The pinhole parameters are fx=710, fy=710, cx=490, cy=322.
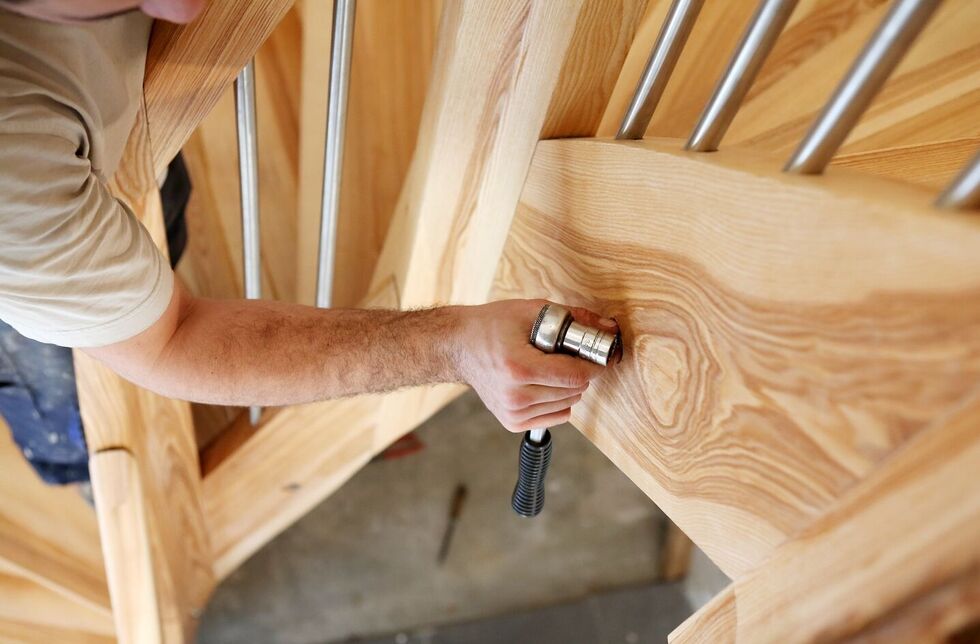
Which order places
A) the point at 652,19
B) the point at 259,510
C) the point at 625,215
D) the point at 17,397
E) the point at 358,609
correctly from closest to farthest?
1. the point at 625,215
2. the point at 652,19
3. the point at 17,397
4. the point at 259,510
5. the point at 358,609

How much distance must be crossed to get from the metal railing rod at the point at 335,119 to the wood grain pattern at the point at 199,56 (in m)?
0.07

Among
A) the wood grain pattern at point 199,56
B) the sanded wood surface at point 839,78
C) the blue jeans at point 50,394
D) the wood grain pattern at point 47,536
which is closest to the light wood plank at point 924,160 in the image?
the sanded wood surface at point 839,78

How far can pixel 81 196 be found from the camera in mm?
704

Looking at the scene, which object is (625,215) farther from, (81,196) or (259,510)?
(259,510)

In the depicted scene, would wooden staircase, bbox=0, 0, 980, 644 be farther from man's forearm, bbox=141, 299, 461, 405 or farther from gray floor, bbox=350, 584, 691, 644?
gray floor, bbox=350, 584, 691, 644

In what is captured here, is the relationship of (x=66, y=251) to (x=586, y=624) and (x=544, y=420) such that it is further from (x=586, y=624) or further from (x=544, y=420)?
(x=586, y=624)

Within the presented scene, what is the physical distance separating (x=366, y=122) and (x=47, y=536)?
1.11 m

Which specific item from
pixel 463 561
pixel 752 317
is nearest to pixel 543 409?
pixel 752 317

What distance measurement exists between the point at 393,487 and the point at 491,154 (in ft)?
5.64

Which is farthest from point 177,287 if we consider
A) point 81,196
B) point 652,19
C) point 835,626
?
point 835,626

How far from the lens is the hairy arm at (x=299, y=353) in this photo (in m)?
0.81

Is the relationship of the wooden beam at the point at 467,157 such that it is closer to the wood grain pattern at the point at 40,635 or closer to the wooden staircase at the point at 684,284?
the wooden staircase at the point at 684,284

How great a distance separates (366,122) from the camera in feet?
5.26

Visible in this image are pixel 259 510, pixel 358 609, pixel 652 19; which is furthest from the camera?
pixel 358 609
